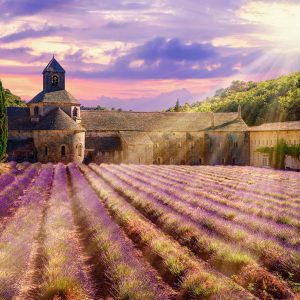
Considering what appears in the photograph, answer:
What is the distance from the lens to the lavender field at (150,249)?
23.4 ft

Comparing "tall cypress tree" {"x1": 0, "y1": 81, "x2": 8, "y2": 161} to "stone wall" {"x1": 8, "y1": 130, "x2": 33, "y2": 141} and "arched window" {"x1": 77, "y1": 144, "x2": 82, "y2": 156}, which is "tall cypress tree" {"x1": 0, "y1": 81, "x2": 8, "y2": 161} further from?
"stone wall" {"x1": 8, "y1": 130, "x2": 33, "y2": 141}

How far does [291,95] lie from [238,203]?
240 ft

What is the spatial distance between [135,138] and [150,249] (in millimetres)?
36055

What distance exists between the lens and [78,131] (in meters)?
42.6

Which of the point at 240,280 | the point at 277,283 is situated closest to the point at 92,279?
the point at 240,280

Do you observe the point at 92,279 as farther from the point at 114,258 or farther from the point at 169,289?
the point at 169,289

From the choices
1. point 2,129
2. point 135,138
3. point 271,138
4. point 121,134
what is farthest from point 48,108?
point 271,138

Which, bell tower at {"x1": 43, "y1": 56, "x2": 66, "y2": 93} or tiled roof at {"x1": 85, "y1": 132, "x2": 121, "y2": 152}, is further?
bell tower at {"x1": 43, "y1": 56, "x2": 66, "y2": 93}

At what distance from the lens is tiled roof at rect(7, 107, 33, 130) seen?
43594 mm

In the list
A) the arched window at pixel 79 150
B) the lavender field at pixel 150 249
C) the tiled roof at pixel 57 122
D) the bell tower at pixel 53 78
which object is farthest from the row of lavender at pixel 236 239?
the bell tower at pixel 53 78

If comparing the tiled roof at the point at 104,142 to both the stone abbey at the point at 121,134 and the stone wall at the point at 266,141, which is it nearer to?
the stone abbey at the point at 121,134

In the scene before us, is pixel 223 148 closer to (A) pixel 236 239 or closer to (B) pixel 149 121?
(B) pixel 149 121

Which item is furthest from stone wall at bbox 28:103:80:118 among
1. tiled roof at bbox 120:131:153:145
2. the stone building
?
the stone building

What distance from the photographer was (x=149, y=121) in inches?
1987
